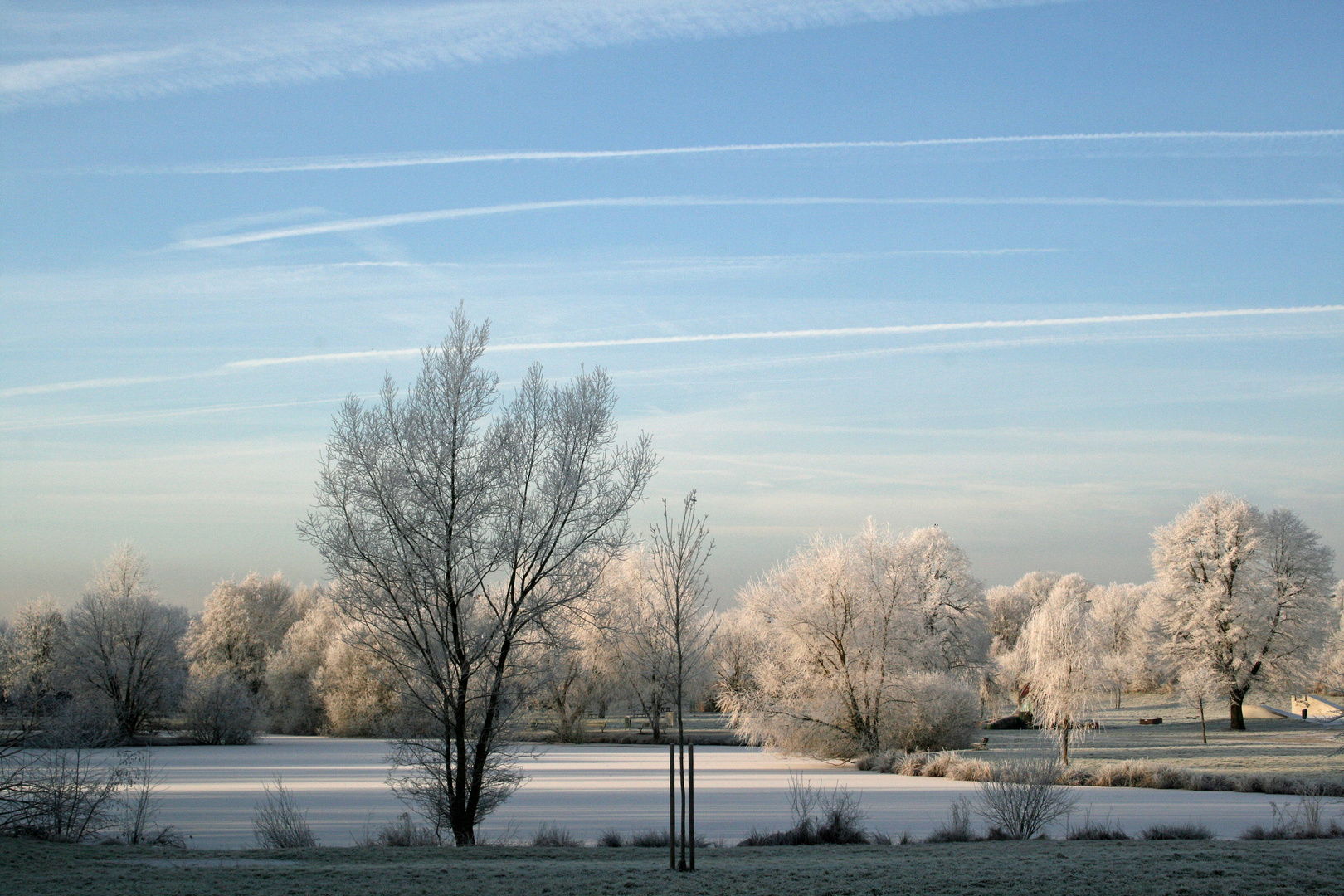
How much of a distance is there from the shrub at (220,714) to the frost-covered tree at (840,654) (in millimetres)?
24814

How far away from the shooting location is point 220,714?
46.7 m

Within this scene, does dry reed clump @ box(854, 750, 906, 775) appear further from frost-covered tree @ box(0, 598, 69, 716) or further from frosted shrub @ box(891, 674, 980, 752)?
frost-covered tree @ box(0, 598, 69, 716)

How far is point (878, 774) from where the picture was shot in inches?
1182

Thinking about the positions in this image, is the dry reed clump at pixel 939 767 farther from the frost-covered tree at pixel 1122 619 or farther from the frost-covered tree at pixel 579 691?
the frost-covered tree at pixel 1122 619

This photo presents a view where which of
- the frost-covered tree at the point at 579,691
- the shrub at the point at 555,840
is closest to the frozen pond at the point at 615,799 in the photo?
the shrub at the point at 555,840

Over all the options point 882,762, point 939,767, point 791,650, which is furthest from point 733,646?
point 939,767

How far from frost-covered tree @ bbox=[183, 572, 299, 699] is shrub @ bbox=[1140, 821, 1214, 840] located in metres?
54.1

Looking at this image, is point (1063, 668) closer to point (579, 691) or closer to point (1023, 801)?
point (1023, 801)

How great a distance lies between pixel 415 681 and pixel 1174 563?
39.8m

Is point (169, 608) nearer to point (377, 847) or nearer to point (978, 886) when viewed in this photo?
point (377, 847)

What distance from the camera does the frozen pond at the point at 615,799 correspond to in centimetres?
1641

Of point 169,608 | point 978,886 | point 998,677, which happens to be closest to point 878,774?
point 978,886

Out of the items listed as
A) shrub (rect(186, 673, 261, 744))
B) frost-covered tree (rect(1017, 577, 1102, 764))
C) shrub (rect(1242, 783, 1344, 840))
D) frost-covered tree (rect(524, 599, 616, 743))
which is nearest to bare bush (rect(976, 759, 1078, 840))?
shrub (rect(1242, 783, 1344, 840))

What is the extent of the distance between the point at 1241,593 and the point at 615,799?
111 feet
